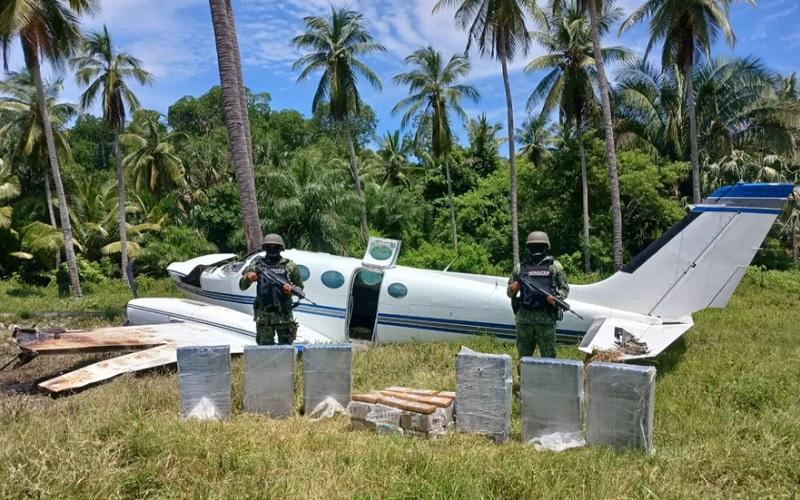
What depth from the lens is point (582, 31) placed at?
83.3ft

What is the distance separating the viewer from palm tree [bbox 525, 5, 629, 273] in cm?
2536

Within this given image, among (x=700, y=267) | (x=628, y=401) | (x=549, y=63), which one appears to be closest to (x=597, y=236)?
(x=549, y=63)

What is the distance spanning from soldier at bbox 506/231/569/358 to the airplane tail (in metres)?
2.48

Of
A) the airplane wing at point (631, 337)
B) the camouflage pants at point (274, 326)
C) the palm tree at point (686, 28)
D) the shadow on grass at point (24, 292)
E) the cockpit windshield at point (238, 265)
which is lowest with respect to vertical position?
the shadow on grass at point (24, 292)

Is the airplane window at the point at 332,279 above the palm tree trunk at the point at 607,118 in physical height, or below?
below

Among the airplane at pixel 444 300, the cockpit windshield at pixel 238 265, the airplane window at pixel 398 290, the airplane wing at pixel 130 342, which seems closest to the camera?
the airplane wing at pixel 130 342

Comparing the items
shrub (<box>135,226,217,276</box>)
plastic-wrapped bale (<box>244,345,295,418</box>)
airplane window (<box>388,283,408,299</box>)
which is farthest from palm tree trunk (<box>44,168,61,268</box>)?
plastic-wrapped bale (<box>244,345,295,418</box>)

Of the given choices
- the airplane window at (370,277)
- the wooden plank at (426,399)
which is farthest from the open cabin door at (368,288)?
the wooden plank at (426,399)

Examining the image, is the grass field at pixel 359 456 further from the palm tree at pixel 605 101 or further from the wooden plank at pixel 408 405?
the palm tree at pixel 605 101

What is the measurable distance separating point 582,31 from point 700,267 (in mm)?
20018

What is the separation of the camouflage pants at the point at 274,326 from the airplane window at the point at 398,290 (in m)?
2.52

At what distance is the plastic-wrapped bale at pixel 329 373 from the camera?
6285mm

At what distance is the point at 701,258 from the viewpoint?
8.62m

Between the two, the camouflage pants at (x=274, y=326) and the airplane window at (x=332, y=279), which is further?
the airplane window at (x=332, y=279)
